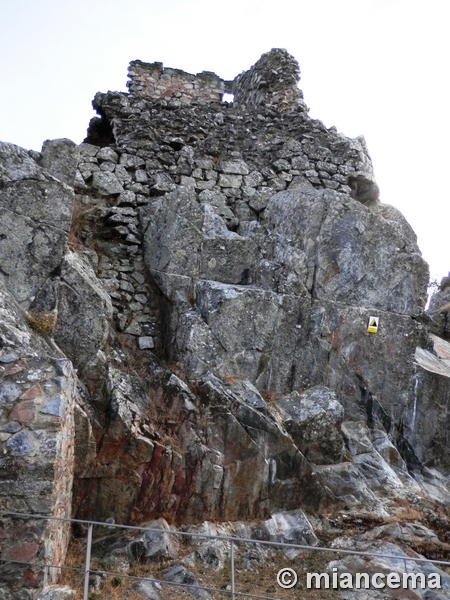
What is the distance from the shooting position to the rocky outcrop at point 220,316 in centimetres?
877

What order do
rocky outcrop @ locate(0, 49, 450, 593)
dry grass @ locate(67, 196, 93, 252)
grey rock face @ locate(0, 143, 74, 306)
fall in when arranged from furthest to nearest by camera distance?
dry grass @ locate(67, 196, 93, 252)
grey rock face @ locate(0, 143, 74, 306)
rocky outcrop @ locate(0, 49, 450, 593)

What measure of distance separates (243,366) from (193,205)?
2.94 m

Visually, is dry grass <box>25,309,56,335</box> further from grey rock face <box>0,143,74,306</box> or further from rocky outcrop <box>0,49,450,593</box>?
grey rock face <box>0,143,74,306</box>

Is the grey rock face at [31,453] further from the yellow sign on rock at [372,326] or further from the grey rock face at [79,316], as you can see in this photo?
the yellow sign on rock at [372,326]

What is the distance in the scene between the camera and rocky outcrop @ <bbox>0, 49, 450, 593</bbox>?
8766mm

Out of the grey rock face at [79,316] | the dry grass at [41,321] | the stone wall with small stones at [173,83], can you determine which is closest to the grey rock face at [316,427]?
the grey rock face at [79,316]

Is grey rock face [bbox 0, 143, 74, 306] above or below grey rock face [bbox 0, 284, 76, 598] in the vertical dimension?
above

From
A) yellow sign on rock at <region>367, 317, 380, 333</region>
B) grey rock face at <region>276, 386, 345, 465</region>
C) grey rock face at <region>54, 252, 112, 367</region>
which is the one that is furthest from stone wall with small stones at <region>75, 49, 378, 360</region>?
yellow sign on rock at <region>367, 317, 380, 333</region>

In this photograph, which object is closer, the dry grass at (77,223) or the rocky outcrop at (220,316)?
the rocky outcrop at (220,316)

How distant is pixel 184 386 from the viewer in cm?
961

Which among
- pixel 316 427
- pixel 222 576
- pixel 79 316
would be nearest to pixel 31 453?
pixel 222 576

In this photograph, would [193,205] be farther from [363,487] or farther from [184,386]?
[363,487]

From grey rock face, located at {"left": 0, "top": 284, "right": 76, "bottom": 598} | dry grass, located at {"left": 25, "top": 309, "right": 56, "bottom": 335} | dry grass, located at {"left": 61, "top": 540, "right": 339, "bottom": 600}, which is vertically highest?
dry grass, located at {"left": 25, "top": 309, "right": 56, "bottom": 335}

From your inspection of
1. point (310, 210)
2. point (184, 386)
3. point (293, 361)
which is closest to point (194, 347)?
point (184, 386)
